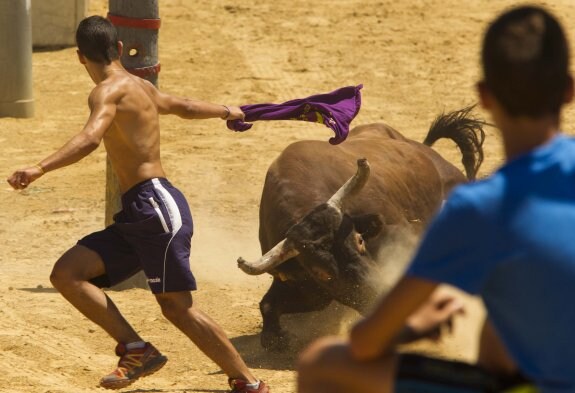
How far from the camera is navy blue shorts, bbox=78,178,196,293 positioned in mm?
5953

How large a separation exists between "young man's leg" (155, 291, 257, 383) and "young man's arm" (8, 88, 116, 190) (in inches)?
33.2

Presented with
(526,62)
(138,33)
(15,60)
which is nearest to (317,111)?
(138,33)

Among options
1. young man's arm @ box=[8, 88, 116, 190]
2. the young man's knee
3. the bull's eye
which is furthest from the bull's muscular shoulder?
young man's arm @ box=[8, 88, 116, 190]

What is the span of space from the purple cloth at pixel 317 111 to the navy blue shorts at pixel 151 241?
124cm

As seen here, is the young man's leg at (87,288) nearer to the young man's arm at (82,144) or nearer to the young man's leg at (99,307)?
the young man's leg at (99,307)

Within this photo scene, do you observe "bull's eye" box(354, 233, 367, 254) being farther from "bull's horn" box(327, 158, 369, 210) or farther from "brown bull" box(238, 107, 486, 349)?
"bull's horn" box(327, 158, 369, 210)

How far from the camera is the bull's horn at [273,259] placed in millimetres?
7461

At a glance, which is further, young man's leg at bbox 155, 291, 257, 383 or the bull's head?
the bull's head

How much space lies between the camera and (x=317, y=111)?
7.59 m

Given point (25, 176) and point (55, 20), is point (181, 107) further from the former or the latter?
point (55, 20)

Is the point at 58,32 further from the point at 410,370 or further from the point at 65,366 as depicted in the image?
the point at 410,370

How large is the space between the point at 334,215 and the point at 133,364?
2113mm

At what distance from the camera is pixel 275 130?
13.6m

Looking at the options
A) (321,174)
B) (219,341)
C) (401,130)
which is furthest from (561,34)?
(401,130)
